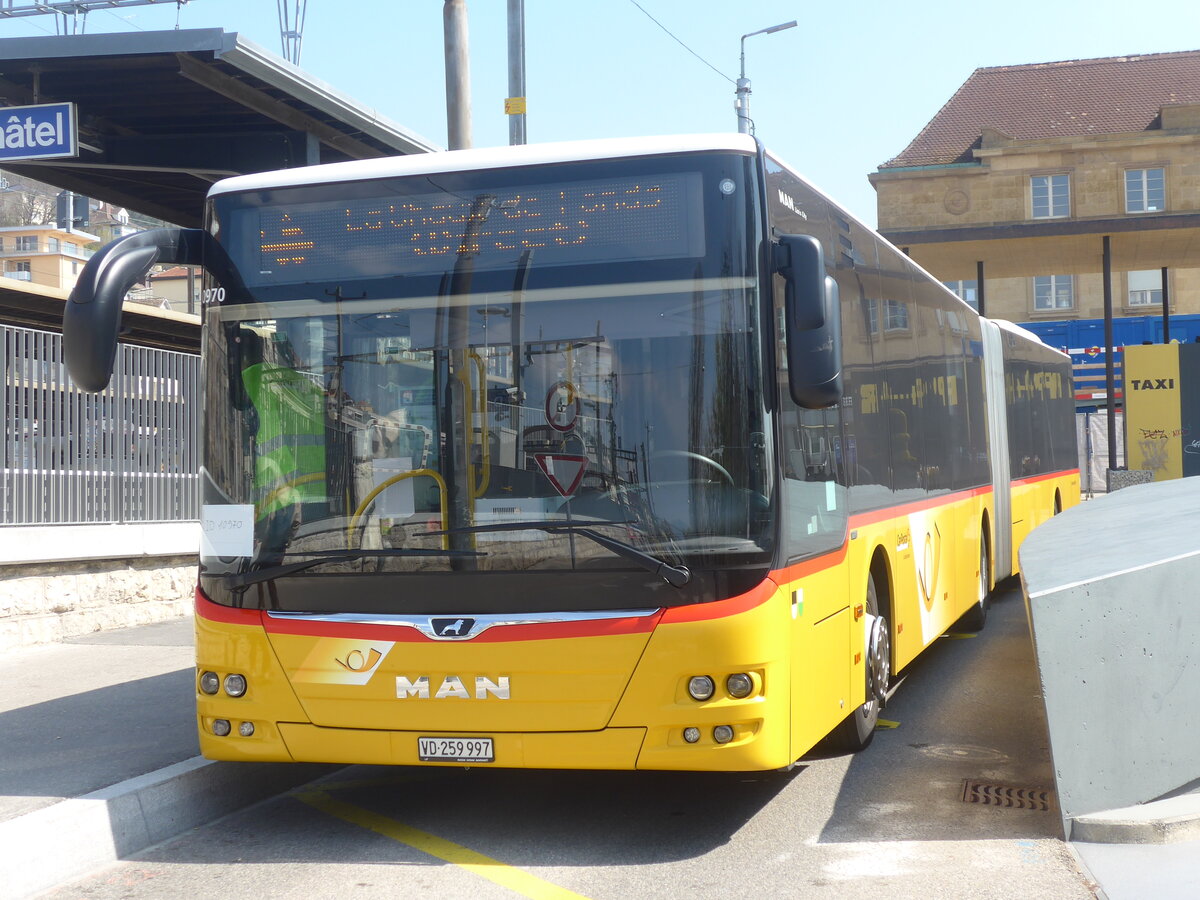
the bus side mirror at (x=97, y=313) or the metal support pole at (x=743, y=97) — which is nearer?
the bus side mirror at (x=97, y=313)

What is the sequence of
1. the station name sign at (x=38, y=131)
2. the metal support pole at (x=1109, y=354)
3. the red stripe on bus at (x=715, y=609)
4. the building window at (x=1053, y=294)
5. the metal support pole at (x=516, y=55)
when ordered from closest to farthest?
the red stripe on bus at (x=715, y=609), the station name sign at (x=38, y=131), the metal support pole at (x=516, y=55), the metal support pole at (x=1109, y=354), the building window at (x=1053, y=294)

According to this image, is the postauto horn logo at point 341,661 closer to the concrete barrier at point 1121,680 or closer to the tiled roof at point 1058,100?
the concrete barrier at point 1121,680

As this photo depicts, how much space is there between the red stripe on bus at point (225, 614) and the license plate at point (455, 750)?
2.92 feet

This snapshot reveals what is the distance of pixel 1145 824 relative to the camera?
5363 mm

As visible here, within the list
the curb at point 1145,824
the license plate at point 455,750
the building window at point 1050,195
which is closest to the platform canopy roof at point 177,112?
the license plate at point 455,750

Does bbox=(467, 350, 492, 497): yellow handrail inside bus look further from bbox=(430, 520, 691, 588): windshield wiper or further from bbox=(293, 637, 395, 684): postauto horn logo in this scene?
bbox=(293, 637, 395, 684): postauto horn logo

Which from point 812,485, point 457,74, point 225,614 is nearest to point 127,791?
point 225,614

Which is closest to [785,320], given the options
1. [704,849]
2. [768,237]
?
[768,237]

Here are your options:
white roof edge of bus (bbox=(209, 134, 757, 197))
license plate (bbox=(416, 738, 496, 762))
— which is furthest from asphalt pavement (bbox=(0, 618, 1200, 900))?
white roof edge of bus (bbox=(209, 134, 757, 197))

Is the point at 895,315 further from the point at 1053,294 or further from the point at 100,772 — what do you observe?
the point at 1053,294

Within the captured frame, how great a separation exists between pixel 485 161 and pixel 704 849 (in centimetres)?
303

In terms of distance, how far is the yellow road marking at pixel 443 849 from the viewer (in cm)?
522

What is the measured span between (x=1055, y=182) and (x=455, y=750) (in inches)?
1980

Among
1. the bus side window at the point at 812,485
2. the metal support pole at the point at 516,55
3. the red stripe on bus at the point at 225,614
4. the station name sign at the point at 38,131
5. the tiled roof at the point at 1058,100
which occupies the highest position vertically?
the tiled roof at the point at 1058,100
